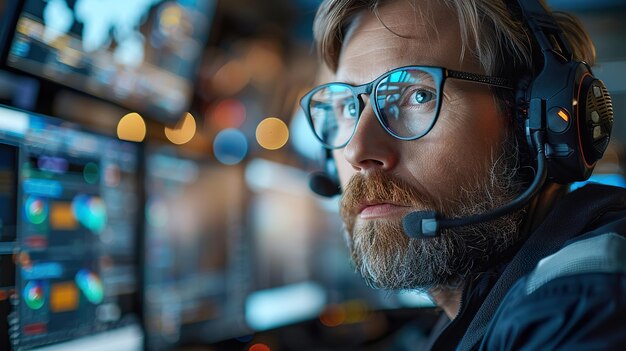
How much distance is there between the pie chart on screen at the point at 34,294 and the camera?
108 cm

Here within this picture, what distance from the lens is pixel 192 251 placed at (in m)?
1.81

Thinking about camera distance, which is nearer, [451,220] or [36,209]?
[451,220]

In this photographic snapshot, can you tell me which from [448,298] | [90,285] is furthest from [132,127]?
[448,298]

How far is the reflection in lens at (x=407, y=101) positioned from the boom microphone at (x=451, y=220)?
0.15 meters

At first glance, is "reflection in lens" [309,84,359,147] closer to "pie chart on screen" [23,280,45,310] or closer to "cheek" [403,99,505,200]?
"cheek" [403,99,505,200]

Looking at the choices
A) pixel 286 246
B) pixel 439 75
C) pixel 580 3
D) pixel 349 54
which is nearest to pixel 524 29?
pixel 439 75

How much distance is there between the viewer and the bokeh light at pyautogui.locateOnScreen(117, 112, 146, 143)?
1.58 metres

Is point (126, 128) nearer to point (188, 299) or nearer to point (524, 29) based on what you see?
point (188, 299)

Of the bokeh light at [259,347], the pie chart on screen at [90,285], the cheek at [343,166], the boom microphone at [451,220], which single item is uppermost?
the cheek at [343,166]

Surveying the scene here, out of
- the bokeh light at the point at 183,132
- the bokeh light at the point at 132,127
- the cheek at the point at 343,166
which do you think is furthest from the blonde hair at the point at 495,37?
the bokeh light at the point at 183,132

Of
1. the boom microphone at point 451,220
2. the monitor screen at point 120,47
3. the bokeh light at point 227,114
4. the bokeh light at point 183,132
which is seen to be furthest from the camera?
the bokeh light at point 227,114

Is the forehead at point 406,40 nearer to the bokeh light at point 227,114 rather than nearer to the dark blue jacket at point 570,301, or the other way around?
the dark blue jacket at point 570,301

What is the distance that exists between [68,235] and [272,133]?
1.34 meters

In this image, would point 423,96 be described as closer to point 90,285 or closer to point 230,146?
point 90,285
